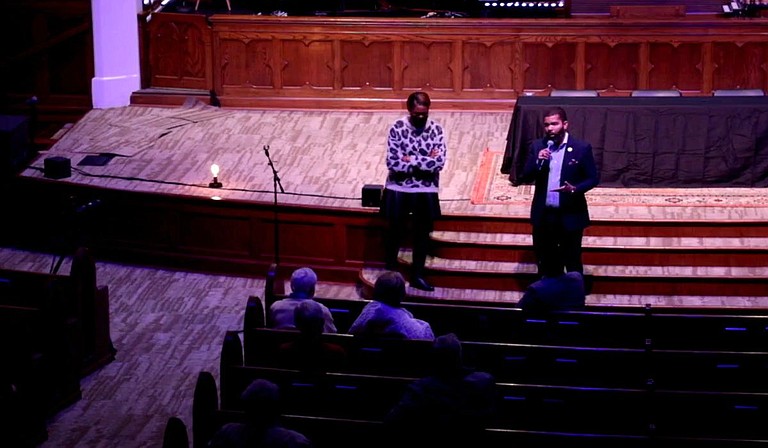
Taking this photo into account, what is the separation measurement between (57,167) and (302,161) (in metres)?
2.12

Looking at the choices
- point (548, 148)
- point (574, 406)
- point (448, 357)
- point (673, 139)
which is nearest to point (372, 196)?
point (548, 148)

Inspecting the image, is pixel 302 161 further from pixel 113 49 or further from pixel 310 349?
pixel 310 349

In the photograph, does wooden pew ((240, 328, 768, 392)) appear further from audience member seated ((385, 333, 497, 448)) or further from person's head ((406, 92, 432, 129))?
person's head ((406, 92, 432, 129))

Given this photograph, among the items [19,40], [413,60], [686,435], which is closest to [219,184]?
[413,60]

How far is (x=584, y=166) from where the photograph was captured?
8258mm

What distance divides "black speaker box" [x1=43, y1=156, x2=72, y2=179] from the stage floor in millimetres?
89

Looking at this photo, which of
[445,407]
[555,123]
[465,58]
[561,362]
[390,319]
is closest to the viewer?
[445,407]

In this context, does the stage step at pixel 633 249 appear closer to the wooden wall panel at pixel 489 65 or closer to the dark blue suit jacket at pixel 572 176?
the dark blue suit jacket at pixel 572 176

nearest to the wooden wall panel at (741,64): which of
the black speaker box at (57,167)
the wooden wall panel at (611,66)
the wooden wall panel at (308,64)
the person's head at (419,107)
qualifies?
the wooden wall panel at (611,66)

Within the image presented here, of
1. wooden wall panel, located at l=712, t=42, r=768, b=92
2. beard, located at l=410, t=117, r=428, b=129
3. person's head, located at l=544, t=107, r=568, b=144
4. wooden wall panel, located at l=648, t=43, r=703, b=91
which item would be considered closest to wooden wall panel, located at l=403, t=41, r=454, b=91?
wooden wall panel, located at l=648, t=43, r=703, b=91

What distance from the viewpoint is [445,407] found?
507 cm

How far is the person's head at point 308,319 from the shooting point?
621 centimetres

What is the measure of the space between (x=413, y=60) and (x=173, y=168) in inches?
120

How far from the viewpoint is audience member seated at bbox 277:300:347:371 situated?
20.4 ft
